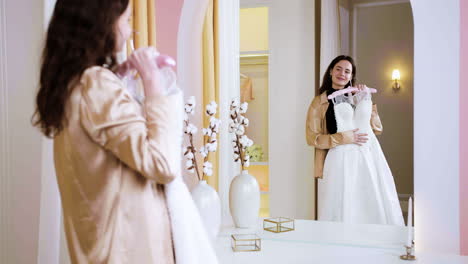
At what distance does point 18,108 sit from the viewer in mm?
1482

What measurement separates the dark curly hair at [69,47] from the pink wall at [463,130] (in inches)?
47.3

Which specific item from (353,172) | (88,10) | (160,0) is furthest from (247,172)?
(88,10)

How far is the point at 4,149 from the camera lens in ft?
4.85

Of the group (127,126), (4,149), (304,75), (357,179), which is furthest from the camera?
(304,75)

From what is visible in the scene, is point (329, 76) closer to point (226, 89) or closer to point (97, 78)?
point (226, 89)

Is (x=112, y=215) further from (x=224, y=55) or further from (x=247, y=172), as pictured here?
(x=224, y=55)

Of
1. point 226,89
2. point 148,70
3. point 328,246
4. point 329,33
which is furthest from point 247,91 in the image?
point 148,70

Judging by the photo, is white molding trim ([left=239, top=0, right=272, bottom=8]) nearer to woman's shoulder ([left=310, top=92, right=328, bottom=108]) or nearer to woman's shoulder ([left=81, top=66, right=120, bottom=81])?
woman's shoulder ([left=310, top=92, right=328, bottom=108])

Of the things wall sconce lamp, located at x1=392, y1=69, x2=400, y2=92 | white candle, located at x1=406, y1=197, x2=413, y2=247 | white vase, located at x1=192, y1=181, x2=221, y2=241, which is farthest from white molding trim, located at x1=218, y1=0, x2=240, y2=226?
white candle, located at x1=406, y1=197, x2=413, y2=247

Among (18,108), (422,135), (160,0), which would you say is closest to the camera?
(18,108)

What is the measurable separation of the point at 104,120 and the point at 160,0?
1.39 meters

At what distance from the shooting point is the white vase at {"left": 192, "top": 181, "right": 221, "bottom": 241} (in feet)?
5.85

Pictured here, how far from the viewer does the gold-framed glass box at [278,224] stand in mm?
1917

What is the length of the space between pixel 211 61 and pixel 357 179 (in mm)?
885
